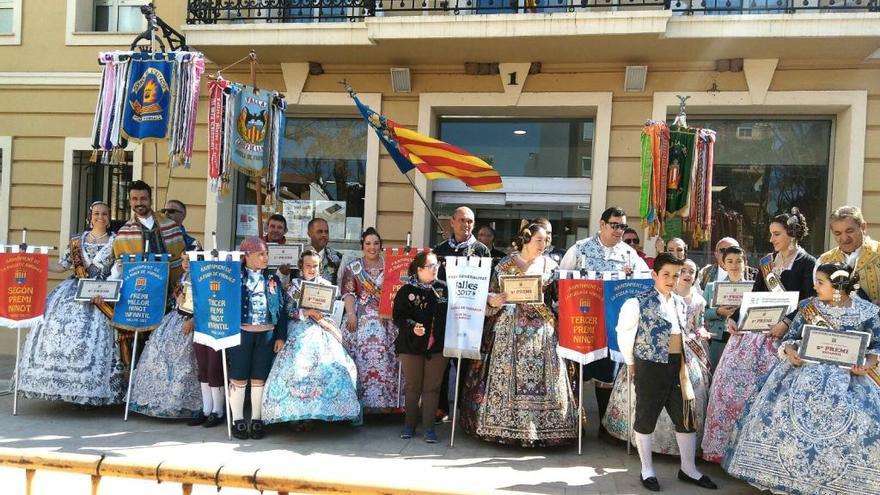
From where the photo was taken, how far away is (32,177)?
971cm

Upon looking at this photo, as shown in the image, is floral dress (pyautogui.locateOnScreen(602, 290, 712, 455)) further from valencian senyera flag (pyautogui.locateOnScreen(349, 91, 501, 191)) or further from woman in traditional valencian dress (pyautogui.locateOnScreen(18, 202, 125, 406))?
woman in traditional valencian dress (pyautogui.locateOnScreen(18, 202, 125, 406))

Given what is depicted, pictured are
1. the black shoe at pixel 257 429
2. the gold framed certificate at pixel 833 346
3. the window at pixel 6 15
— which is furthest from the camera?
the window at pixel 6 15

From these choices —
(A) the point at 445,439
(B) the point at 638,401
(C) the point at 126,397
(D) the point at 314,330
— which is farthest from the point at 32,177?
(B) the point at 638,401

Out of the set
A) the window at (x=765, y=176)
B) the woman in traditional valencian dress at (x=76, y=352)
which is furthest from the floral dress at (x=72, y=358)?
the window at (x=765, y=176)

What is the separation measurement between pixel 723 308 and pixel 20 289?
6391mm

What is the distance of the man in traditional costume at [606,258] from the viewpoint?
5.54 m

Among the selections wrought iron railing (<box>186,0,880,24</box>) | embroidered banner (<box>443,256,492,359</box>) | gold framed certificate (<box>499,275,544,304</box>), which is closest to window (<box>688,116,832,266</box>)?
wrought iron railing (<box>186,0,880,24</box>)

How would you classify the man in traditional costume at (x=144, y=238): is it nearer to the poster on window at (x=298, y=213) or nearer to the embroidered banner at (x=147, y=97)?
the embroidered banner at (x=147, y=97)

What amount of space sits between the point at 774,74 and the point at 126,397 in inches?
322

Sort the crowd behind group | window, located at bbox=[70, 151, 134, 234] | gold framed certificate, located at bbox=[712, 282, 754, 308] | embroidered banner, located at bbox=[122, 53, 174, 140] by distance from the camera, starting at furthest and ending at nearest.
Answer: window, located at bbox=[70, 151, 134, 234] < embroidered banner, located at bbox=[122, 53, 174, 140] < gold framed certificate, located at bbox=[712, 282, 754, 308] < the crowd behind group

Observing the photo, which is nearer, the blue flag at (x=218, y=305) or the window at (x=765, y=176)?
the blue flag at (x=218, y=305)

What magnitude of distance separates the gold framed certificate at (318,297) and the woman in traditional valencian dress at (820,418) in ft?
10.8

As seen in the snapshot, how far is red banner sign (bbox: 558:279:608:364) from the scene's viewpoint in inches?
203

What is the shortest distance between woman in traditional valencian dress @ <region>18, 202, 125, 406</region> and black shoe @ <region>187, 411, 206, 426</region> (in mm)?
780
